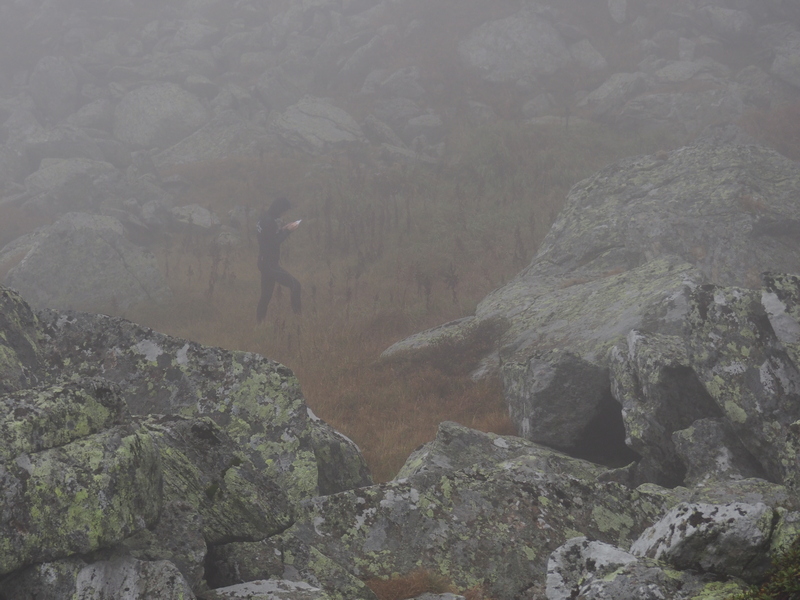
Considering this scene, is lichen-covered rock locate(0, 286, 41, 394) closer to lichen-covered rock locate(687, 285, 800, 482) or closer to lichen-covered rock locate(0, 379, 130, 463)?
lichen-covered rock locate(0, 379, 130, 463)

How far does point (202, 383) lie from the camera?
5438 mm

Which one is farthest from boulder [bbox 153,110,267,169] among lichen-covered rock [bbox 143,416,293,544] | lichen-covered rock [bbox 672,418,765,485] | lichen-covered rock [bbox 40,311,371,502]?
lichen-covered rock [bbox 143,416,293,544]

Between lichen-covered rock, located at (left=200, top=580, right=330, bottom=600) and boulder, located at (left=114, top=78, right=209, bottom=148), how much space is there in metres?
Result: 31.0

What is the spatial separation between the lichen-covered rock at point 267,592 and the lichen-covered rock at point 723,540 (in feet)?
5.80

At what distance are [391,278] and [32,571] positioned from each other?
13020 mm

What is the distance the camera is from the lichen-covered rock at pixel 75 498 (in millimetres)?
2697

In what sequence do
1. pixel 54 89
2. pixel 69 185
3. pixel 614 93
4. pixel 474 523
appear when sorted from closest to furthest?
1. pixel 474 523
2. pixel 69 185
3. pixel 614 93
4. pixel 54 89

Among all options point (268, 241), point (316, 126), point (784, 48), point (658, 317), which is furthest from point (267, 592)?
point (784, 48)

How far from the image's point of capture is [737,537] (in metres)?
2.78

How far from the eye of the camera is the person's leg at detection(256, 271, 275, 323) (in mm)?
13945

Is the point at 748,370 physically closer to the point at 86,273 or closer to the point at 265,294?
the point at 265,294

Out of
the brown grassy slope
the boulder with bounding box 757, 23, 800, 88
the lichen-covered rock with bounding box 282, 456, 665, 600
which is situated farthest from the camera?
the boulder with bounding box 757, 23, 800, 88

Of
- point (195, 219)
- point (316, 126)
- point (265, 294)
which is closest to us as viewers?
point (265, 294)

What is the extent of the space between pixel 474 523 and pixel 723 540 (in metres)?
2.05
